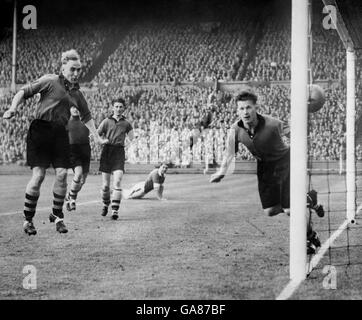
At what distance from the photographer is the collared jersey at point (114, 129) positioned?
5.10 meters

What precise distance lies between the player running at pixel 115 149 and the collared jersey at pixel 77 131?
0.46 m

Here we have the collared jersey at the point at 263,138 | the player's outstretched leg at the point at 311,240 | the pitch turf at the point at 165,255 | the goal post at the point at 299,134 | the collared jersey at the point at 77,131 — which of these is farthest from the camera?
the collared jersey at the point at 77,131

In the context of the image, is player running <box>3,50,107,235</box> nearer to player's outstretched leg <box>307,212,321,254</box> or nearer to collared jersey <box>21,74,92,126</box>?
collared jersey <box>21,74,92,126</box>

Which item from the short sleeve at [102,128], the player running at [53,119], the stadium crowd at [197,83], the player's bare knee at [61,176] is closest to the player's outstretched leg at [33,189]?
the player running at [53,119]

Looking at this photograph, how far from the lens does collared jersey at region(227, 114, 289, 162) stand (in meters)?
3.98

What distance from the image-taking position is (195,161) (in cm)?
1253

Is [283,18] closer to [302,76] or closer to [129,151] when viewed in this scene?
[129,151]

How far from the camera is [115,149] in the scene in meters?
5.39

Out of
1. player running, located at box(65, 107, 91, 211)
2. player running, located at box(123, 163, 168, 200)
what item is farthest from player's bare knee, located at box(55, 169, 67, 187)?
player running, located at box(123, 163, 168, 200)

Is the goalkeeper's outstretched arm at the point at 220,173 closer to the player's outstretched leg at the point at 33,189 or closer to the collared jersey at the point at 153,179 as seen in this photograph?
the player's outstretched leg at the point at 33,189

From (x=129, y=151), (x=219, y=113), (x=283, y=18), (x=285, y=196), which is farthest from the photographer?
(x=283, y=18)

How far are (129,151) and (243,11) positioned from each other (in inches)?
144

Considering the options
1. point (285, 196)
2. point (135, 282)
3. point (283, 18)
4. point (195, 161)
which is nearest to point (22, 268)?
point (135, 282)
